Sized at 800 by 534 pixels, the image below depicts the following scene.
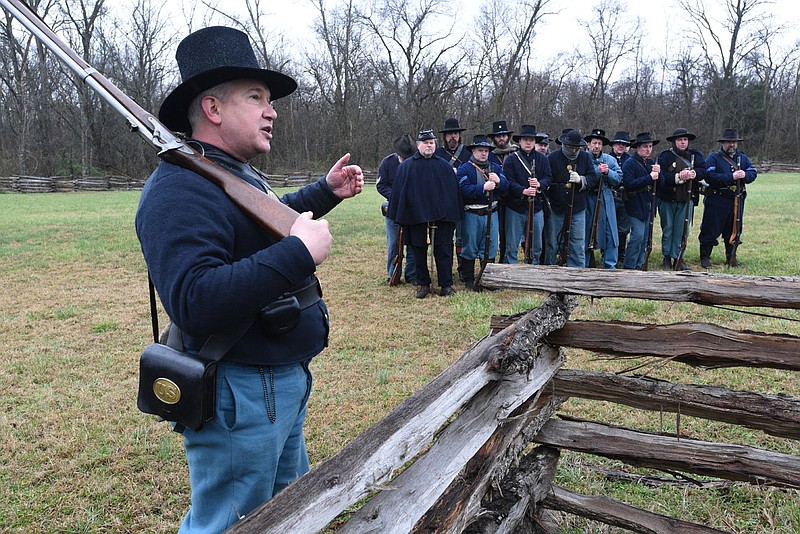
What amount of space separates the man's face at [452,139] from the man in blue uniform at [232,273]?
25.2ft

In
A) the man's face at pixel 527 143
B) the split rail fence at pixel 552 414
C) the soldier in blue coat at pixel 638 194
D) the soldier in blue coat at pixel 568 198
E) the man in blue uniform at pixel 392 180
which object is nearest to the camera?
the split rail fence at pixel 552 414

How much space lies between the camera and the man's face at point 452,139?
31.9 ft

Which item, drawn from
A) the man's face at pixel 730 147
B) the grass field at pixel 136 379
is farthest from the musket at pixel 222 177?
the man's face at pixel 730 147

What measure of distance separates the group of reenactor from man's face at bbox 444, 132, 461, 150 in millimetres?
16

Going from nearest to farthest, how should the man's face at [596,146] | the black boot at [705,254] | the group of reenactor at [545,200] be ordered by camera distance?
the group of reenactor at [545,200]
the man's face at [596,146]
the black boot at [705,254]

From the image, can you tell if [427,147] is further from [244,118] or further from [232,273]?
[232,273]

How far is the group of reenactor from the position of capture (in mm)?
8562

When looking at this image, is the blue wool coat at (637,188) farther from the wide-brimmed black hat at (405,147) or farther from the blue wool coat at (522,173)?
the wide-brimmed black hat at (405,147)

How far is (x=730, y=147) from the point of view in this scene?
10.4 metres

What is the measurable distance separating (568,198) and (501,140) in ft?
4.95

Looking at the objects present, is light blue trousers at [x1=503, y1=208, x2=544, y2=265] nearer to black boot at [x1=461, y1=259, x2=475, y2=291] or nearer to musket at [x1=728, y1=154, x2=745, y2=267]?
black boot at [x1=461, y1=259, x2=475, y2=291]

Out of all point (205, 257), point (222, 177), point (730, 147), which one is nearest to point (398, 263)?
point (730, 147)

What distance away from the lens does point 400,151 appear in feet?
31.9

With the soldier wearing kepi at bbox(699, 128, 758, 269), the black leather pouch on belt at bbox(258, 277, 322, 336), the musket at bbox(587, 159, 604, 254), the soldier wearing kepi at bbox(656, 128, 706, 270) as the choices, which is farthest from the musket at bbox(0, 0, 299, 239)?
the soldier wearing kepi at bbox(699, 128, 758, 269)
